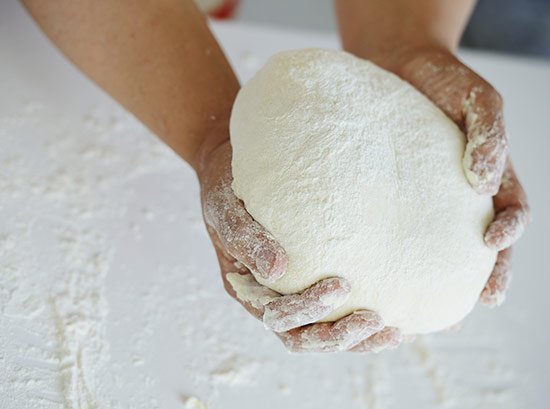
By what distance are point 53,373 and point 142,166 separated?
0.44 meters

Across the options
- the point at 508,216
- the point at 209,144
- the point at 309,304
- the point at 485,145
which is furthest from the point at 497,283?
the point at 209,144

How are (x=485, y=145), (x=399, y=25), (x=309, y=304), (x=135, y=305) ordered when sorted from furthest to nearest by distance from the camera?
(x=399, y=25) < (x=135, y=305) < (x=485, y=145) < (x=309, y=304)

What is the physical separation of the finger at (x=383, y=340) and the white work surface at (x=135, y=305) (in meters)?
0.21

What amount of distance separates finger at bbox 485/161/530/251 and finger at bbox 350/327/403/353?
182mm

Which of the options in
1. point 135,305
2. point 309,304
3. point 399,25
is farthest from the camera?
point 399,25

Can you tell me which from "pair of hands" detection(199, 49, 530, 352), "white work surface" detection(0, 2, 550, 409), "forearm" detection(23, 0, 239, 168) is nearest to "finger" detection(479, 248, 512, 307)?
"pair of hands" detection(199, 49, 530, 352)

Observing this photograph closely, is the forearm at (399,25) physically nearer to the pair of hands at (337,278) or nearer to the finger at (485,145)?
the pair of hands at (337,278)

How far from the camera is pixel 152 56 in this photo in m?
1.16

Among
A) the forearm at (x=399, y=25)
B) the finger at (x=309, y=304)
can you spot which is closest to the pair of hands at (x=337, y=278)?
the finger at (x=309, y=304)

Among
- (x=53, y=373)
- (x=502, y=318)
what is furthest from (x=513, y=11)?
(x=53, y=373)

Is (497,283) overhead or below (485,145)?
below

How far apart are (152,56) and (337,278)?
0.51 meters

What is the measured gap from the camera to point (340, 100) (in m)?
0.97

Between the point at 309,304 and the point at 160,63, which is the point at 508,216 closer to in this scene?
the point at 309,304
